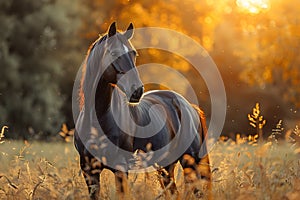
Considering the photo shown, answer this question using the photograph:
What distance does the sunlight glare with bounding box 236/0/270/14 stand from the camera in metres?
15.4

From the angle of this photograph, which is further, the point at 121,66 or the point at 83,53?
the point at 83,53

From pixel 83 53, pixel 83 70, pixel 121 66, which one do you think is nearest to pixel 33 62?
pixel 83 53

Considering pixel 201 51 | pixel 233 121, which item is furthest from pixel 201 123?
pixel 233 121

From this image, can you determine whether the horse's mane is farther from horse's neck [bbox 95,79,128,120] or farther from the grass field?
the grass field

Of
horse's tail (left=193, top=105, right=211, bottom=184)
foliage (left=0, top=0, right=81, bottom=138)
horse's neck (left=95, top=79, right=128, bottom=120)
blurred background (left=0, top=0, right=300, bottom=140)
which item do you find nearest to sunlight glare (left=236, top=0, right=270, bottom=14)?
blurred background (left=0, top=0, right=300, bottom=140)

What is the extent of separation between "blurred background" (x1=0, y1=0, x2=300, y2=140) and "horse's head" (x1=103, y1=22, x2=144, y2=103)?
11.5 metres

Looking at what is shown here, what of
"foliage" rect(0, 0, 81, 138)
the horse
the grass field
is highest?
"foliage" rect(0, 0, 81, 138)

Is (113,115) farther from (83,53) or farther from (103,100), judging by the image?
(83,53)

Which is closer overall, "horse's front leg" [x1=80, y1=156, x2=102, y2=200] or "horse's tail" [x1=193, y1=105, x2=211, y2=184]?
"horse's front leg" [x1=80, y1=156, x2=102, y2=200]

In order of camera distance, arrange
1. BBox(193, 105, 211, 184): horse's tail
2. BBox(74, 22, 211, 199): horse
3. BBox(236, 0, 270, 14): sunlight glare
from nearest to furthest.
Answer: BBox(74, 22, 211, 199): horse, BBox(193, 105, 211, 184): horse's tail, BBox(236, 0, 270, 14): sunlight glare

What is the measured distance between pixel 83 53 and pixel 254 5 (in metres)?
7.16

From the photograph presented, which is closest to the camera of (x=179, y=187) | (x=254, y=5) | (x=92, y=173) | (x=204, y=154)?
(x=92, y=173)

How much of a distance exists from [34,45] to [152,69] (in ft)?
20.7

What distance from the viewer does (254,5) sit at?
1572 centimetres
